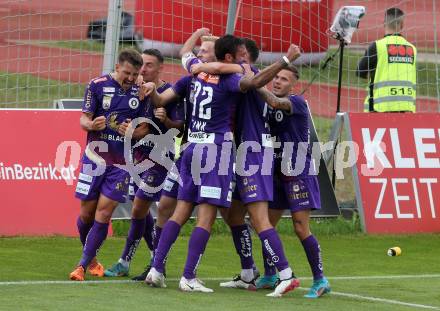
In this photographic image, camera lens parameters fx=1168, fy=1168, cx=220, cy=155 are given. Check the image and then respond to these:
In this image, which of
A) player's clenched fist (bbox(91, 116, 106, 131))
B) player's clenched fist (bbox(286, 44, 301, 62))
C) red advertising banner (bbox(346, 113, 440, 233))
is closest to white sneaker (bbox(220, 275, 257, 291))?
player's clenched fist (bbox(91, 116, 106, 131))

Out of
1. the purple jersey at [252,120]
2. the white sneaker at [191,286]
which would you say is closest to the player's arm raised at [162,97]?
the purple jersey at [252,120]

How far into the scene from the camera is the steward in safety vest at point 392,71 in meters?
15.7

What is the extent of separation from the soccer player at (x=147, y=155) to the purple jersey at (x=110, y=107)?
0.71 feet

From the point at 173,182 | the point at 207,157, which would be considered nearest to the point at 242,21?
the point at 173,182

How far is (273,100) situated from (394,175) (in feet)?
17.8

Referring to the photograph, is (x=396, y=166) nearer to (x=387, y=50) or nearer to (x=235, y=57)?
(x=387, y=50)

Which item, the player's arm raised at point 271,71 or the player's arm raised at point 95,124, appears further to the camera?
the player's arm raised at point 95,124

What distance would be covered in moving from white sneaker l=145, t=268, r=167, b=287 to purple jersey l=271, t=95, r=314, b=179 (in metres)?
1.36

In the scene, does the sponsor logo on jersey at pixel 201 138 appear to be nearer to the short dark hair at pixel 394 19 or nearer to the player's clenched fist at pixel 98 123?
the player's clenched fist at pixel 98 123

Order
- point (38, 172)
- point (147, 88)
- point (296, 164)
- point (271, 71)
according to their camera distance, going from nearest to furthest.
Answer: point (271, 71), point (296, 164), point (147, 88), point (38, 172)

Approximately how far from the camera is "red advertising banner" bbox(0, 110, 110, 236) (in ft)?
43.9

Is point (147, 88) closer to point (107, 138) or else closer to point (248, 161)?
point (107, 138)

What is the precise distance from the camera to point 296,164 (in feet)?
33.0

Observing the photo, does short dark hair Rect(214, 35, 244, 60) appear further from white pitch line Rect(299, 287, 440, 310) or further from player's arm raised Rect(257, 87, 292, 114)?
white pitch line Rect(299, 287, 440, 310)
